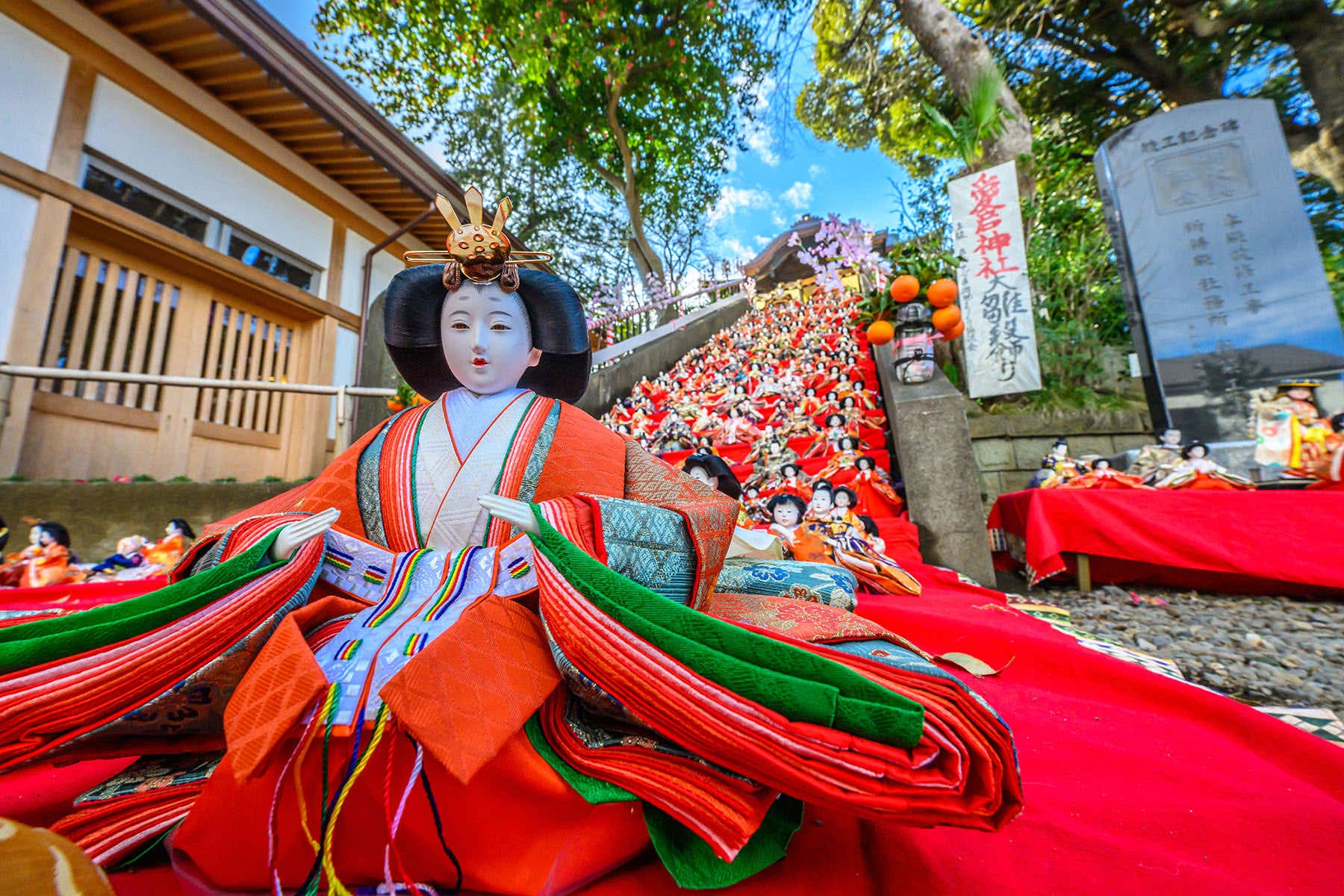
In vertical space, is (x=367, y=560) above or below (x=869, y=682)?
above

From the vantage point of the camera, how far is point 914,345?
532 centimetres

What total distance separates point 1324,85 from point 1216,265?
4.56 metres

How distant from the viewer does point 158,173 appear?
5812 mm

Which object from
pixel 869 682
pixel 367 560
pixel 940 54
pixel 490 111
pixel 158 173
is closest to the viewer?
pixel 869 682

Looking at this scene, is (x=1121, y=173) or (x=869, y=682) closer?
(x=869, y=682)

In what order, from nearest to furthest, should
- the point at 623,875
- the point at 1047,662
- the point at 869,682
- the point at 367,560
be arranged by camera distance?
the point at 869,682 → the point at 623,875 → the point at 367,560 → the point at 1047,662

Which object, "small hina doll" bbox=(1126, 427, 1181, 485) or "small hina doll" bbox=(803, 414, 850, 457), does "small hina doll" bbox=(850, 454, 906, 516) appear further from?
"small hina doll" bbox=(1126, 427, 1181, 485)

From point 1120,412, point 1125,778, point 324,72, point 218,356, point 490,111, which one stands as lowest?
point 1125,778

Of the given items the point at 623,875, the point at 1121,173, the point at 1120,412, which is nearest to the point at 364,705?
the point at 623,875

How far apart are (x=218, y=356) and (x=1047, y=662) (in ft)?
26.6

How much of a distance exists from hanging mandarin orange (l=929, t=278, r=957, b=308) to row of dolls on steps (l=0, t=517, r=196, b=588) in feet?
20.4

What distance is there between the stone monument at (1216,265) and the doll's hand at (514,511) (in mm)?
7118

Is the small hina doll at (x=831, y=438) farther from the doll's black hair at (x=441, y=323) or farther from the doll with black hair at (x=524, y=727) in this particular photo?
the doll with black hair at (x=524, y=727)

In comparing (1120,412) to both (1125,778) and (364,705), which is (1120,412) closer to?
(1125,778)
